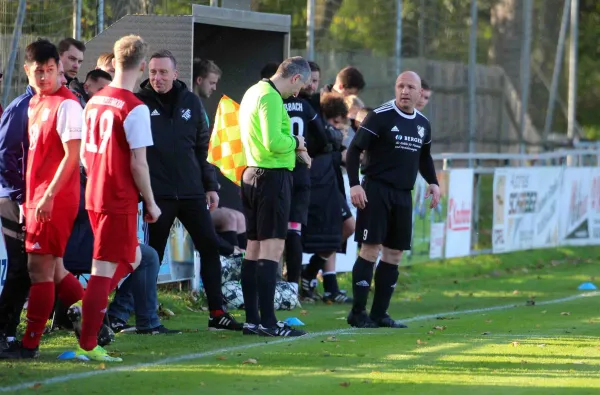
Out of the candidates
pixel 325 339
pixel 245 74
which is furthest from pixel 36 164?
pixel 245 74

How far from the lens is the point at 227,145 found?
12.6 metres

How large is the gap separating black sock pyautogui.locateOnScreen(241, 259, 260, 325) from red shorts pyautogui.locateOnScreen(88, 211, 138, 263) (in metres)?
2.07

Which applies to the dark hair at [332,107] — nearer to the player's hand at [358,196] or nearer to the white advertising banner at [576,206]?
the player's hand at [358,196]

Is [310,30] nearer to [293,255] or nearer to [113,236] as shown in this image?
[293,255]

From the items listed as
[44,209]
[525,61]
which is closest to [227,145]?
[44,209]

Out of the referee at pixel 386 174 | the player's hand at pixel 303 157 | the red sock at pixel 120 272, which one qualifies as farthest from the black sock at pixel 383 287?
the red sock at pixel 120 272

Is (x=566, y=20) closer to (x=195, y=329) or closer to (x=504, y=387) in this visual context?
A: (x=195, y=329)

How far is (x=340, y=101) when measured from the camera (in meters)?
13.0

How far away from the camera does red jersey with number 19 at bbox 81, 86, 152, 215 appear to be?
802cm

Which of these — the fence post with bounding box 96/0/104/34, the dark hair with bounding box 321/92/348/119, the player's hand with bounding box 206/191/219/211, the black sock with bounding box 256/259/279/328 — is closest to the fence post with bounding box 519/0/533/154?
the dark hair with bounding box 321/92/348/119

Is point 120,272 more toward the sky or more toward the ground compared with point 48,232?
more toward the ground

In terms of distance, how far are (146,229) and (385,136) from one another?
2.38 metres

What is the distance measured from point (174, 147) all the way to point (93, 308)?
2261 millimetres

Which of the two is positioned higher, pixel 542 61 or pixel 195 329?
pixel 542 61
